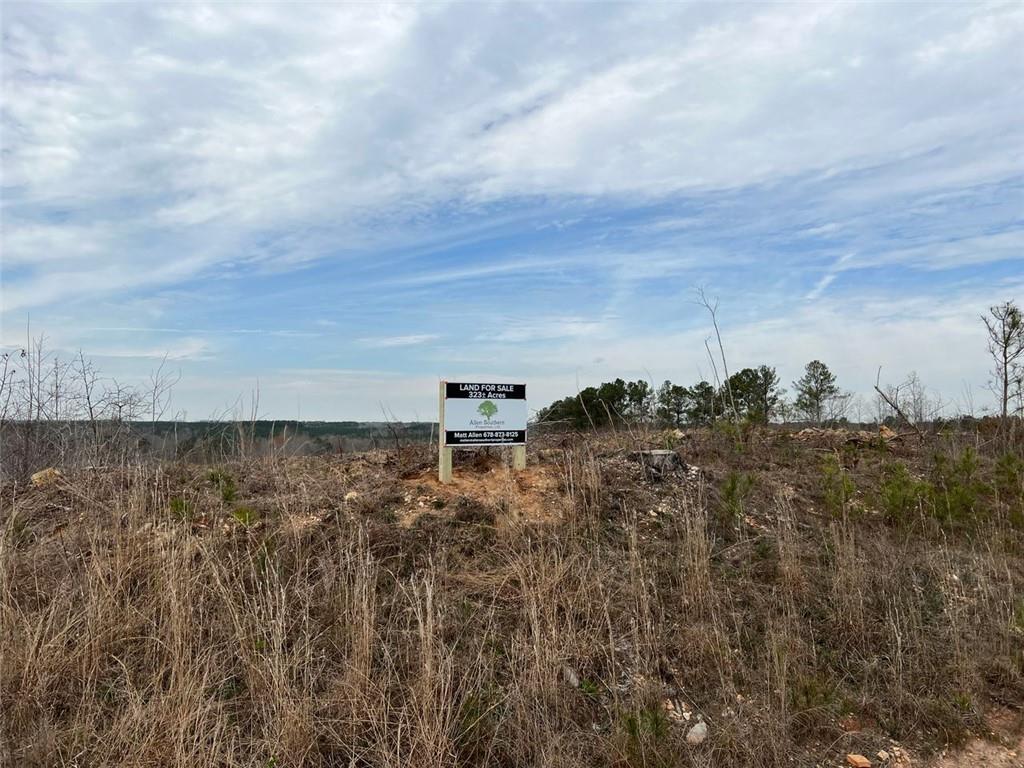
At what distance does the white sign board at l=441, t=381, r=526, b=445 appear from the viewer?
21.8 ft

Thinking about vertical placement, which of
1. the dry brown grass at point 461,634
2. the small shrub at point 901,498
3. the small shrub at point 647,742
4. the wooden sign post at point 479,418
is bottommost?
the small shrub at point 647,742

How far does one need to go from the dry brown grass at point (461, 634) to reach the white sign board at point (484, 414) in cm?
76

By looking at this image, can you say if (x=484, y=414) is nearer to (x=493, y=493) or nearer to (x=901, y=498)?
(x=493, y=493)

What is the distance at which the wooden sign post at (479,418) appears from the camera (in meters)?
6.62

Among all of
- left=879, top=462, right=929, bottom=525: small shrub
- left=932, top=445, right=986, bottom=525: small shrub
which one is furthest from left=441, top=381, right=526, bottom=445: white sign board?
left=932, top=445, right=986, bottom=525: small shrub

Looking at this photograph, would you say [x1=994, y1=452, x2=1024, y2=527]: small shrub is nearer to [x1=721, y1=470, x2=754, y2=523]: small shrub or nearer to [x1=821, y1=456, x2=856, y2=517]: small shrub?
[x1=821, y1=456, x2=856, y2=517]: small shrub

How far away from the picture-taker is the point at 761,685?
3719 mm

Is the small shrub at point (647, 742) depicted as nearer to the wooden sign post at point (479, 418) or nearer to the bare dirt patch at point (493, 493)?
the bare dirt patch at point (493, 493)

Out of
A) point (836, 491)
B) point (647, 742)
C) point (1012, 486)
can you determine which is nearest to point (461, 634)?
point (647, 742)

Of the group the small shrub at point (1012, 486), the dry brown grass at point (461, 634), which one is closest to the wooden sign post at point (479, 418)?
the dry brown grass at point (461, 634)

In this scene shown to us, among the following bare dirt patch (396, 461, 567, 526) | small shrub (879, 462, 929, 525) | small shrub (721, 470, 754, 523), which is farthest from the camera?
small shrub (879, 462, 929, 525)

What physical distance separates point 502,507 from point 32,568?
11.4 feet

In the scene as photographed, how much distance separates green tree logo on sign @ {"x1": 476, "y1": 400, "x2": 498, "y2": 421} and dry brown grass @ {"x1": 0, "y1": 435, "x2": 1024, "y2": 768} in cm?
101

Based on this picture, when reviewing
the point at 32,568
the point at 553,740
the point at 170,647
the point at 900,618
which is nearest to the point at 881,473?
the point at 900,618
